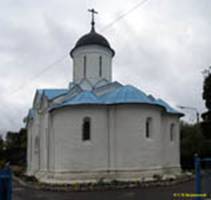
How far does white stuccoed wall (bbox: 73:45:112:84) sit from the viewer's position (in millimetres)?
29156

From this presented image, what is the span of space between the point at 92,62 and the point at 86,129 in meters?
6.71

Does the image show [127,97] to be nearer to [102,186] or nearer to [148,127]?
[148,127]

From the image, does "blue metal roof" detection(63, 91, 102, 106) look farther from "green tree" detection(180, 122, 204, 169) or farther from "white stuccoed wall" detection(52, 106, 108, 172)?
"green tree" detection(180, 122, 204, 169)

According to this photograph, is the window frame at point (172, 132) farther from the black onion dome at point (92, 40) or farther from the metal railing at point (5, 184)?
the metal railing at point (5, 184)

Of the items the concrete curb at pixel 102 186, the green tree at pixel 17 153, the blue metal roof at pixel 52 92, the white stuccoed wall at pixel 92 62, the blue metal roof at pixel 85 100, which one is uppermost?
the white stuccoed wall at pixel 92 62

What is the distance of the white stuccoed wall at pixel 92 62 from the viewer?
1148 inches

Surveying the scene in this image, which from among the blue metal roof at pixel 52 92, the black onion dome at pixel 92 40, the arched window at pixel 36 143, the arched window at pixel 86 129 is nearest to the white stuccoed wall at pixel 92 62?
the black onion dome at pixel 92 40

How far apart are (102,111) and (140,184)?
5.23 metres

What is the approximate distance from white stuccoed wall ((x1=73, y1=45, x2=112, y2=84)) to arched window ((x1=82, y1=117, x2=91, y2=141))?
221 inches

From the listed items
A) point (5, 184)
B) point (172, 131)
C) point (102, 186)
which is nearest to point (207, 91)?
point (172, 131)

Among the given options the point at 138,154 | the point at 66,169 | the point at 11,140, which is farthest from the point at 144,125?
the point at 11,140

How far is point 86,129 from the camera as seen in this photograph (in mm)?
24250

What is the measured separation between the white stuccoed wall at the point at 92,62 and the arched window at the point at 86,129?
18.4ft

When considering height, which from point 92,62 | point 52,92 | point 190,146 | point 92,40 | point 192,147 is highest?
point 92,40
